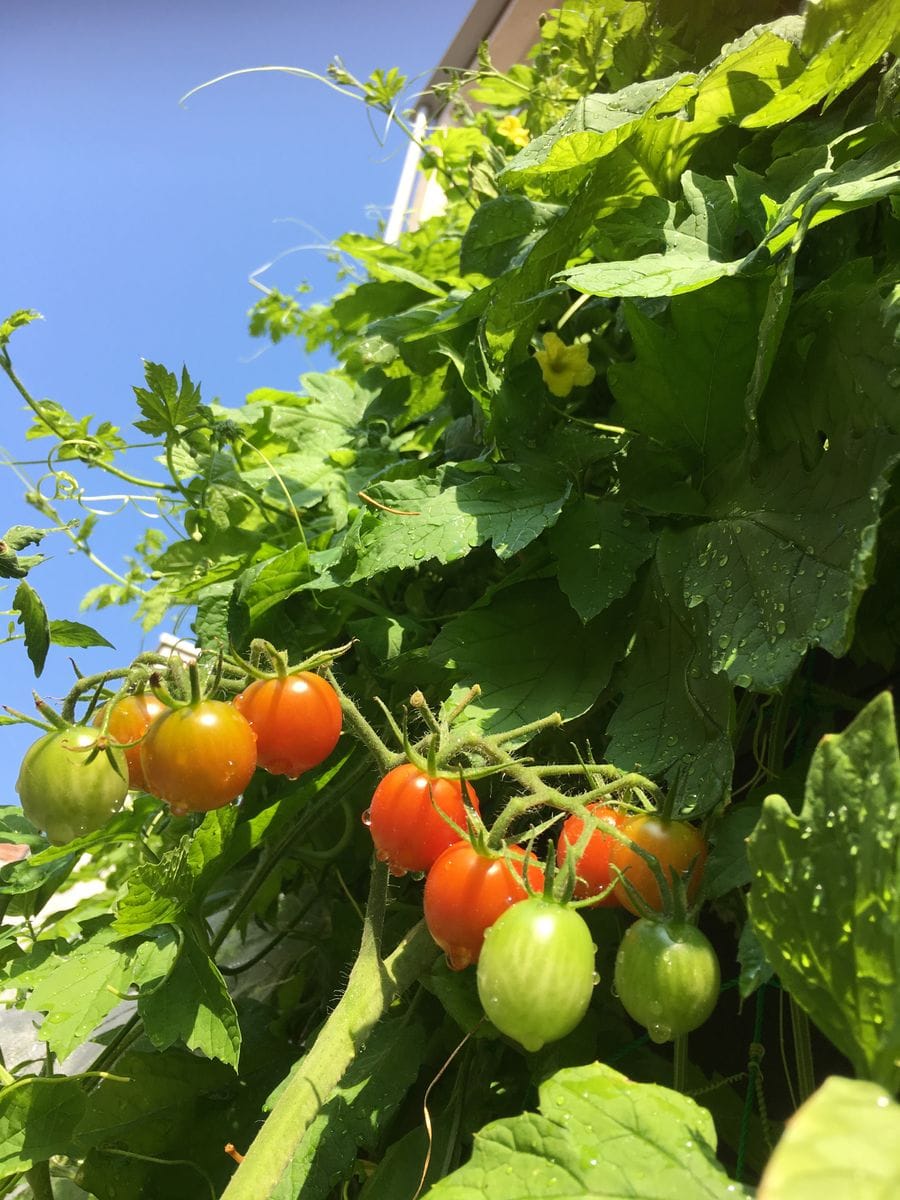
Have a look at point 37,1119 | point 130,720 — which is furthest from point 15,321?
point 37,1119

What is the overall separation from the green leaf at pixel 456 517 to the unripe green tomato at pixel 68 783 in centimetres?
28

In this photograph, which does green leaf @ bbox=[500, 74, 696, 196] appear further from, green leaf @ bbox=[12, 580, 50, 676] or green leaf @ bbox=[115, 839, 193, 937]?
green leaf @ bbox=[115, 839, 193, 937]

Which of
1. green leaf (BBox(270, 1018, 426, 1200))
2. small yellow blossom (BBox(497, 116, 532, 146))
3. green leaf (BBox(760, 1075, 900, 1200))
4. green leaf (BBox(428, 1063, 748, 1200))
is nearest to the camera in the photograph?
green leaf (BBox(760, 1075, 900, 1200))

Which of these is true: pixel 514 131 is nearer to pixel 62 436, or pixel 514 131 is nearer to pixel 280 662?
pixel 62 436

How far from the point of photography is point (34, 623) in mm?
743

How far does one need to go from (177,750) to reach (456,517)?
32 cm

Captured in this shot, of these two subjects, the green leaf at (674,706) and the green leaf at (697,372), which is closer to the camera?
the green leaf at (674,706)

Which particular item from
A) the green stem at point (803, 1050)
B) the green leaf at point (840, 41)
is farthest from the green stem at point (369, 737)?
the green leaf at point (840, 41)

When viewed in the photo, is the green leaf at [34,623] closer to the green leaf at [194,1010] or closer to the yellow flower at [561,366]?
the green leaf at [194,1010]

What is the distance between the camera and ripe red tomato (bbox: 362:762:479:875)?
61 cm

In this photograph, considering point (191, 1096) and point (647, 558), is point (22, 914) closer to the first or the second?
point (191, 1096)

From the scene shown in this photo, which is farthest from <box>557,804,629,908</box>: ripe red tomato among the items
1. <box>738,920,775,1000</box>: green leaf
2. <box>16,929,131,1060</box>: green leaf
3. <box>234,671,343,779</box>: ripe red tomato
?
<box>16,929,131,1060</box>: green leaf

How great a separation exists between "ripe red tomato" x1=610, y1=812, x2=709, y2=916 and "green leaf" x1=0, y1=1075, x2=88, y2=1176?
0.58m

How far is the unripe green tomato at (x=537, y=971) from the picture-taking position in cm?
48
